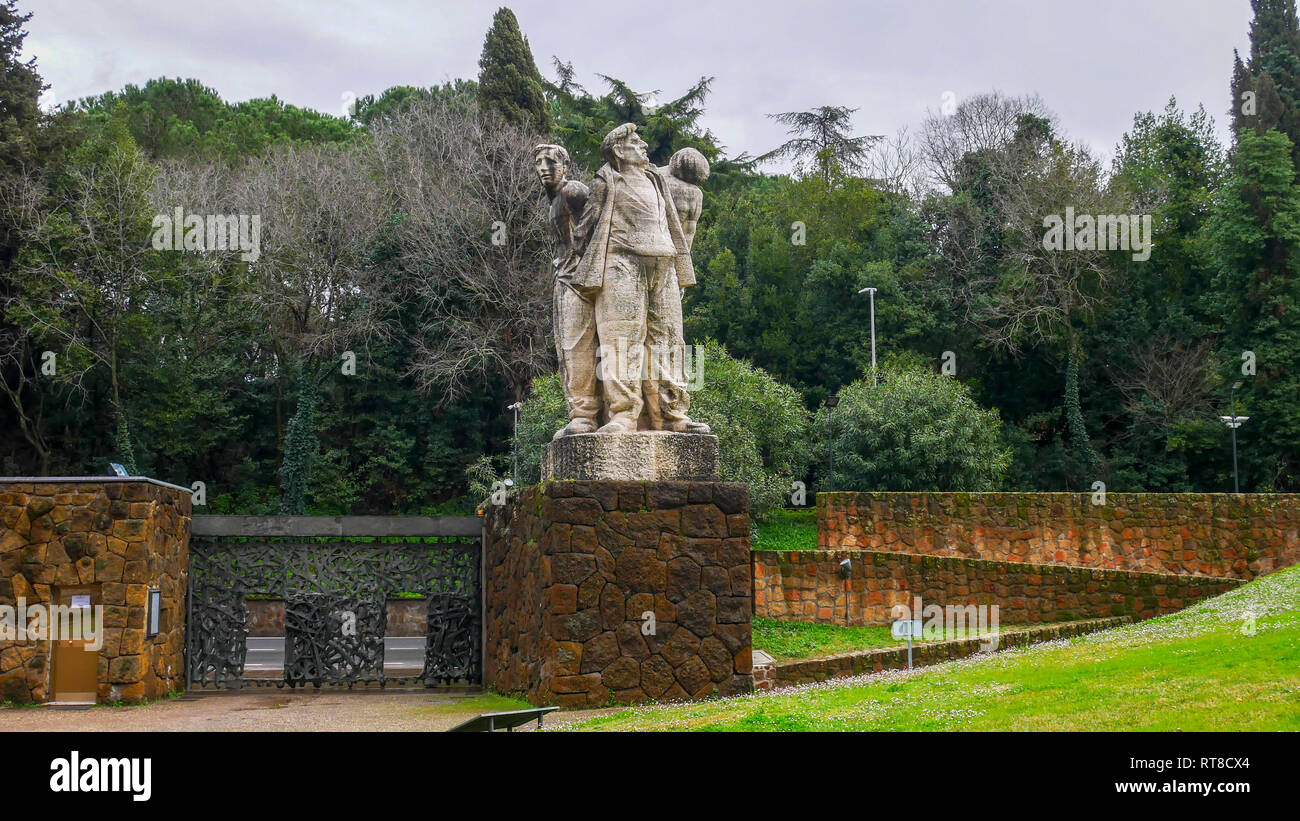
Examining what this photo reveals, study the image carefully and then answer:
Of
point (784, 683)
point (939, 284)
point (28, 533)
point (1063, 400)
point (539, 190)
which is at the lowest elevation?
point (784, 683)

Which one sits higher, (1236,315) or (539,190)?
(539,190)

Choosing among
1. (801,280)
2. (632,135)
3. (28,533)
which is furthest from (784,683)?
(801,280)

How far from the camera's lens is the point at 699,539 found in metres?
9.26

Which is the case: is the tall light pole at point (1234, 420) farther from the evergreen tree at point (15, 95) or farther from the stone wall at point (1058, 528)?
the evergreen tree at point (15, 95)

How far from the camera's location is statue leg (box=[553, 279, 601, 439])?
980 centimetres

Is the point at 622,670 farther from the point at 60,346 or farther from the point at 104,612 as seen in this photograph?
the point at 60,346

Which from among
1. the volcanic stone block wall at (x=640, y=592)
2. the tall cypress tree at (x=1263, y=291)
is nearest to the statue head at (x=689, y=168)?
the volcanic stone block wall at (x=640, y=592)

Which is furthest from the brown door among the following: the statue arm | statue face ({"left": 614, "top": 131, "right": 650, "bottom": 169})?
statue face ({"left": 614, "top": 131, "right": 650, "bottom": 169})

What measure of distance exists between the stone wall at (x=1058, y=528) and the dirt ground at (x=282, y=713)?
37.1 feet

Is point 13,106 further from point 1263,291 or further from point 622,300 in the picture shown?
point 1263,291

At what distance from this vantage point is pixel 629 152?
1001 cm

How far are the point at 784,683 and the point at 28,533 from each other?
7.23 meters

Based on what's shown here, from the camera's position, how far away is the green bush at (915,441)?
28188 mm

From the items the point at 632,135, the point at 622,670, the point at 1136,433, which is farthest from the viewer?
the point at 1136,433
